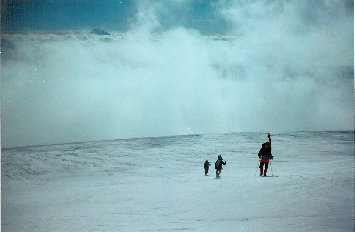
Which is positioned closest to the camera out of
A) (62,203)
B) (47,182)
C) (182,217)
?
(182,217)

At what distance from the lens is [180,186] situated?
518 centimetres

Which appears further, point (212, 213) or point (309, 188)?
point (309, 188)

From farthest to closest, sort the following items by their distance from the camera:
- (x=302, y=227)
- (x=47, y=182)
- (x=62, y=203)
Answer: (x=47, y=182)
(x=62, y=203)
(x=302, y=227)

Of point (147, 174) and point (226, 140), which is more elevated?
point (226, 140)

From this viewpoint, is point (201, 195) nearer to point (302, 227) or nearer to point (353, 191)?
point (302, 227)

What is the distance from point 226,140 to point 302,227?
3.33 metres

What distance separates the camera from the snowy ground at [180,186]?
3.95 metres

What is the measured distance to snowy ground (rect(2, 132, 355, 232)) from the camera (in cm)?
Answer: 395

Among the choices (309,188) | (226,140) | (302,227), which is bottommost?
(302,227)

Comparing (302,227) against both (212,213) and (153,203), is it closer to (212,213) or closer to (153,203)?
(212,213)

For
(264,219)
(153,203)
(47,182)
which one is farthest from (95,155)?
(264,219)

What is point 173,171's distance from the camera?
638 centimetres

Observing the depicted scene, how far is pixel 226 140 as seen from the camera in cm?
694

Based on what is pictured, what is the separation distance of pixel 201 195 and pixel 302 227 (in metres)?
1.39
